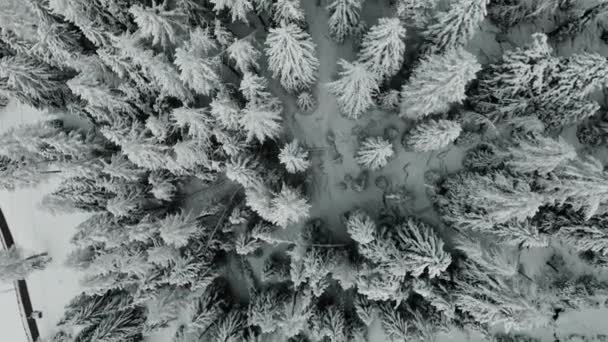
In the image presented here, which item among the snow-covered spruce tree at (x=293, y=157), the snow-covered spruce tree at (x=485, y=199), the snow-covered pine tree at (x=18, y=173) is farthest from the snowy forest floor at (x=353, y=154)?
the snow-covered pine tree at (x=18, y=173)

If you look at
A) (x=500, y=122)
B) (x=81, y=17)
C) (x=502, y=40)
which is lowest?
(x=500, y=122)

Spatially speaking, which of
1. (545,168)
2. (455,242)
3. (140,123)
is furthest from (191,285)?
(545,168)

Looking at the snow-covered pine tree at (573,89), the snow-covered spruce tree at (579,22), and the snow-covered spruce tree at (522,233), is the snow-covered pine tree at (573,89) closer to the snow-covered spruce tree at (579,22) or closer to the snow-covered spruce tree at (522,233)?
the snow-covered spruce tree at (579,22)

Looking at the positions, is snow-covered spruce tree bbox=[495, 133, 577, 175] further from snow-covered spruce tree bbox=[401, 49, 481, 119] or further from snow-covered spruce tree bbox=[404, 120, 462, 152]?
snow-covered spruce tree bbox=[401, 49, 481, 119]

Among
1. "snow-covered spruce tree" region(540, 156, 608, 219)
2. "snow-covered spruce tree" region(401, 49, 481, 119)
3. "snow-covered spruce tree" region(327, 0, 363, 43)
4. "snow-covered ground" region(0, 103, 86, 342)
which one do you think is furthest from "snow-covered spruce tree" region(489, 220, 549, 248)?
"snow-covered ground" region(0, 103, 86, 342)

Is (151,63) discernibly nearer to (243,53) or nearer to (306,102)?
(243,53)

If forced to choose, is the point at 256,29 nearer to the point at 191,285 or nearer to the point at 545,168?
the point at 191,285

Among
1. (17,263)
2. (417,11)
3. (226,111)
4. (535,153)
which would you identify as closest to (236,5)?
(226,111)
